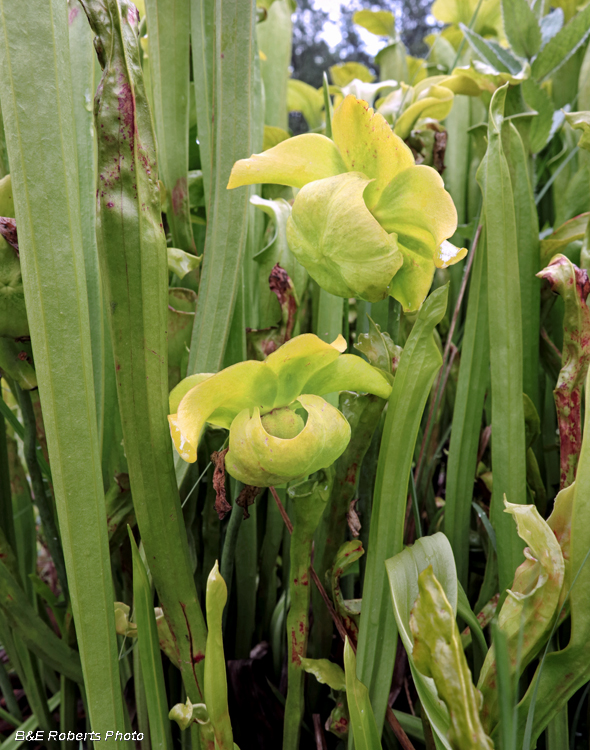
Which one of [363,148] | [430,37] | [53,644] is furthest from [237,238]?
[430,37]

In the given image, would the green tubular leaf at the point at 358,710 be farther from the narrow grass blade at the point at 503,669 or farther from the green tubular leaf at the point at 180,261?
the green tubular leaf at the point at 180,261

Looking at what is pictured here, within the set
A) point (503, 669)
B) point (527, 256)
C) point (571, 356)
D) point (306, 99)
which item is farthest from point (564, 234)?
point (306, 99)

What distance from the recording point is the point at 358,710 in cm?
28

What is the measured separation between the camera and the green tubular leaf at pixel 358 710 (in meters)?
0.28

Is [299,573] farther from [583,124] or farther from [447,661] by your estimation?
[583,124]

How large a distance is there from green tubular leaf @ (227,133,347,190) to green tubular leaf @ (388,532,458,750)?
226 millimetres

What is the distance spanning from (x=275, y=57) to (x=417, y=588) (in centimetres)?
60

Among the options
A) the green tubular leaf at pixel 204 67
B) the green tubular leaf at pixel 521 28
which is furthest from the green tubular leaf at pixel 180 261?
the green tubular leaf at pixel 521 28

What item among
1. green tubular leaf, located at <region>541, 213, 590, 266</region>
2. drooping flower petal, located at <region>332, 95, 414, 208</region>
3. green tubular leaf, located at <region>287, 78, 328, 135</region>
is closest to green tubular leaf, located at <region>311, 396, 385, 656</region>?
drooping flower petal, located at <region>332, 95, 414, 208</region>

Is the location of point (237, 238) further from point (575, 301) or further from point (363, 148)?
point (575, 301)

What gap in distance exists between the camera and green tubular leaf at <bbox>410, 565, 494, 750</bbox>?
0.78ft

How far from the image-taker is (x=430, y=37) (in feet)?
3.05

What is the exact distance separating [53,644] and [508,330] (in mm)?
405

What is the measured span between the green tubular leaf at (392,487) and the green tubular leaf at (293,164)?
3.9 inches
